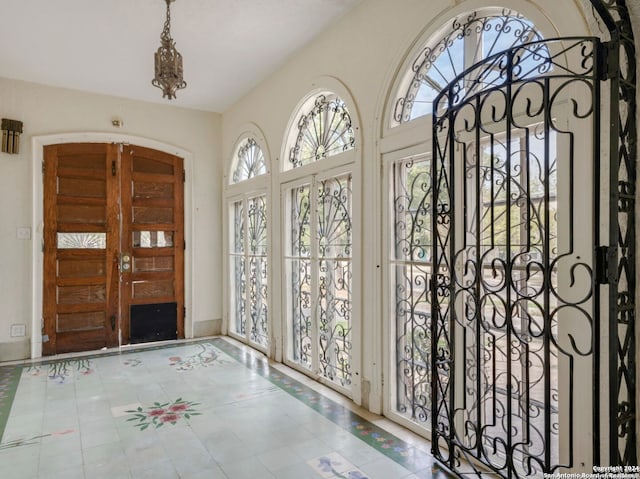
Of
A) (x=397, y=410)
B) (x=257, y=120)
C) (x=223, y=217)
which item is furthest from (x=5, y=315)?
(x=397, y=410)

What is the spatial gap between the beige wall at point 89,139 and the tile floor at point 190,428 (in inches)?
34.1

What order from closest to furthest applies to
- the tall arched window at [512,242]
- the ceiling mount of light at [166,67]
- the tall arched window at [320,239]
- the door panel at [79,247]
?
1. the tall arched window at [512,242]
2. the ceiling mount of light at [166,67]
3. the tall arched window at [320,239]
4. the door panel at [79,247]

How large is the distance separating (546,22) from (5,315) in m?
5.56

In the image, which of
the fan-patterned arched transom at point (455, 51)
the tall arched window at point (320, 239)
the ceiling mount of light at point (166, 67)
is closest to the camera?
the fan-patterned arched transom at point (455, 51)

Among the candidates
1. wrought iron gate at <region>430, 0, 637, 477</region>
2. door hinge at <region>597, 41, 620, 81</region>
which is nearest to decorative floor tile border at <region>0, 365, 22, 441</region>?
wrought iron gate at <region>430, 0, 637, 477</region>

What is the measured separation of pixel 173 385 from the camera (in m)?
3.69

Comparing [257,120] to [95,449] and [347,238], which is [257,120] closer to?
[347,238]

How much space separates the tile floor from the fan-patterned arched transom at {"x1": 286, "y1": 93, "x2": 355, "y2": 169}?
2.11 metres

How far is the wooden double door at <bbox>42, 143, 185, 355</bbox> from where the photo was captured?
15.6ft

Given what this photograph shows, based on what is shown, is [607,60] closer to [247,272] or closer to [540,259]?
[540,259]

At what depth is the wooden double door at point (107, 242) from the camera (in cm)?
474

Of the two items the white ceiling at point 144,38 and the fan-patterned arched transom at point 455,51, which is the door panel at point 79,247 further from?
the fan-patterned arched transom at point 455,51

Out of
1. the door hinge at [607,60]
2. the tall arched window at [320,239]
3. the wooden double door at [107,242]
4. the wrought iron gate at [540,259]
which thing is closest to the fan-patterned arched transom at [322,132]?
the tall arched window at [320,239]

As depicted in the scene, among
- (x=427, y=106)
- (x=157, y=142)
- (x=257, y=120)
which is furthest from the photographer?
(x=157, y=142)
